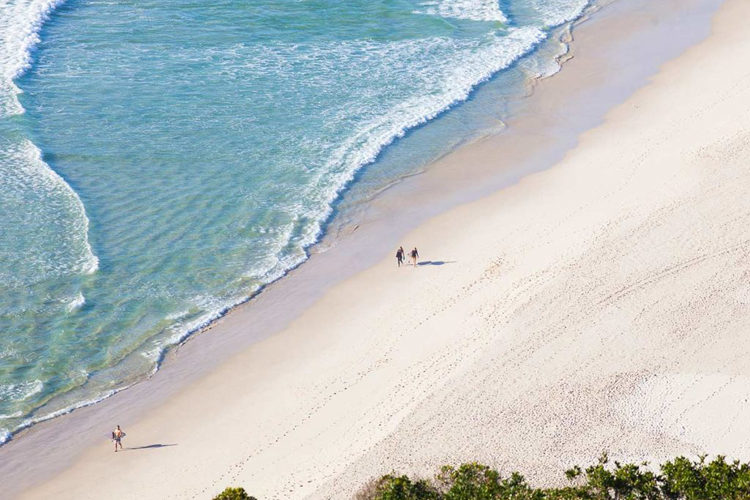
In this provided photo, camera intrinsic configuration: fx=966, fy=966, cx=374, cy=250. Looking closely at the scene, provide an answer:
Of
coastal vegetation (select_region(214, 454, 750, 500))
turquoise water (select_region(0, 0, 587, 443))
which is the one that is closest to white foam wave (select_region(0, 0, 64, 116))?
turquoise water (select_region(0, 0, 587, 443))

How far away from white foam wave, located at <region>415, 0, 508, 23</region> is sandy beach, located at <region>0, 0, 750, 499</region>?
18809 millimetres

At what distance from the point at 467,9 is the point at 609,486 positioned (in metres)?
39.6

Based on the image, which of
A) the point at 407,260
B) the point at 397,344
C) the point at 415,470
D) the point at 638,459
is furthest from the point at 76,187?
the point at 638,459

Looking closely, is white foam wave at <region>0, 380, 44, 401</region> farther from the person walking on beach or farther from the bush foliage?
the bush foliage

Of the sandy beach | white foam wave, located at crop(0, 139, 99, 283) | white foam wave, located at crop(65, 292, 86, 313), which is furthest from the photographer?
white foam wave, located at crop(0, 139, 99, 283)

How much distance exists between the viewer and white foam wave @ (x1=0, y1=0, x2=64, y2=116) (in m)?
40.2

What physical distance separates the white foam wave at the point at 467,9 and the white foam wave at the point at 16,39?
19764 mm

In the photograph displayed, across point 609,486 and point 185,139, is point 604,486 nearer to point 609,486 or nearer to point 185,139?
point 609,486

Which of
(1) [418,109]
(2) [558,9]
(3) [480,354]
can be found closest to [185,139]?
(1) [418,109]

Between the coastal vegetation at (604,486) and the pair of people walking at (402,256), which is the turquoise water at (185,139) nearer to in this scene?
the pair of people walking at (402,256)

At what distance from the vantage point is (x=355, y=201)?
3403 cm

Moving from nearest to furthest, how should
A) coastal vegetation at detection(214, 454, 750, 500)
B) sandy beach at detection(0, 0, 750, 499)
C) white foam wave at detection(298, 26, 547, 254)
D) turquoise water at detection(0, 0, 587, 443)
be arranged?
coastal vegetation at detection(214, 454, 750, 500)
sandy beach at detection(0, 0, 750, 499)
turquoise water at detection(0, 0, 587, 443)
white foam wave at detection(298, 26, 547, 254)

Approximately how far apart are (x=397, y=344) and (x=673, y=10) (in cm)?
3444

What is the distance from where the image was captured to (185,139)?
3772 centimetres
